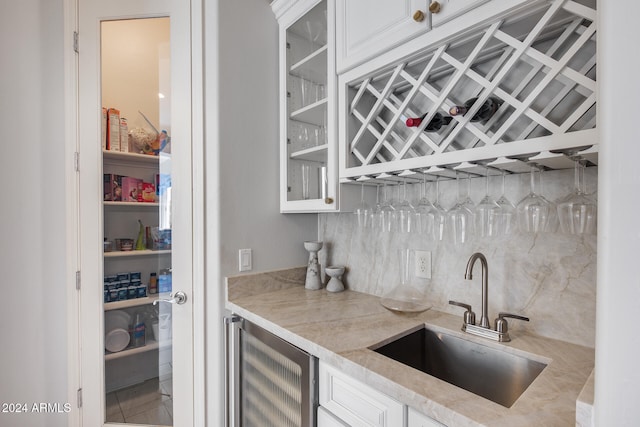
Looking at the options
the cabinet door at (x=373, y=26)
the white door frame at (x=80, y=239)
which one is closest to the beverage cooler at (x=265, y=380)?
the white door frame at (x=80, y=239)

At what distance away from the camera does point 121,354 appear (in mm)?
1604

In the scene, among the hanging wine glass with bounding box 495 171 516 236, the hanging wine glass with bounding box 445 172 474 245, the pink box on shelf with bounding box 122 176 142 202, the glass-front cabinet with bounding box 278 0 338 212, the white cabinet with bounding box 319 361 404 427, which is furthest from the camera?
the pink box on shelf with bounding box 122 176 142 202

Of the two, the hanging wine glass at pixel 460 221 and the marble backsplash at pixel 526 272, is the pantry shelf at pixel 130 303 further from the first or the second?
the hanging wine glass at pixel 460 221

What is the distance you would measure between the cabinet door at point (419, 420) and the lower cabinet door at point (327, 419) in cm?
24

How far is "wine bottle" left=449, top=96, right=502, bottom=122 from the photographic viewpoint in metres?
0.93

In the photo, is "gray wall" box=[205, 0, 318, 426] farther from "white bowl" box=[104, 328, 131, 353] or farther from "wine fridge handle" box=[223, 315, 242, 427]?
"white bowl" box=[104, 328, 131, 353]

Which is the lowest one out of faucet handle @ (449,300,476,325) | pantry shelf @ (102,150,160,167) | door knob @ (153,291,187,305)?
door knob @ (153,291,187,305)

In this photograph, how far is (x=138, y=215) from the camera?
1.58 meters

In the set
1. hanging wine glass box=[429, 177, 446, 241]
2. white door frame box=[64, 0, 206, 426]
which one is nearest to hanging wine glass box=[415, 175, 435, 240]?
hanging wine glass box=[429, 177, 446, 241]

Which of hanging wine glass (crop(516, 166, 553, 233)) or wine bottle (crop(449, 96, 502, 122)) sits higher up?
wine bottle (crop(449, 96, 502, 122))

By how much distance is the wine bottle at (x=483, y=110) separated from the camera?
36.6 inches

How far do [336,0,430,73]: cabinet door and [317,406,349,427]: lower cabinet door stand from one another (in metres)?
1.24

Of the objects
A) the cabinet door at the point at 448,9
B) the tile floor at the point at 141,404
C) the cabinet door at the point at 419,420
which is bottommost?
the tile floor at the point at 141,404

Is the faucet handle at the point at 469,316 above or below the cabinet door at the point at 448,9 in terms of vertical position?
below
